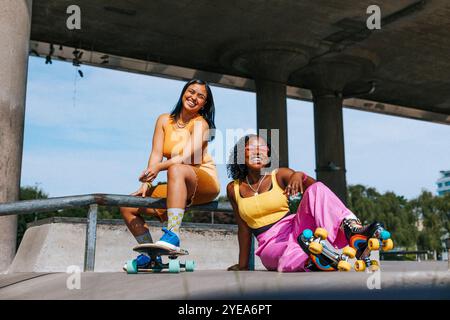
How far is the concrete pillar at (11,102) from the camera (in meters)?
8.29

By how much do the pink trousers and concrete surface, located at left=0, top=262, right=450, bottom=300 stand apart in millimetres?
686

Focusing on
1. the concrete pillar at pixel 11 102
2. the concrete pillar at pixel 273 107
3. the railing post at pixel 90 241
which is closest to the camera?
the railing post at pixel 90 241

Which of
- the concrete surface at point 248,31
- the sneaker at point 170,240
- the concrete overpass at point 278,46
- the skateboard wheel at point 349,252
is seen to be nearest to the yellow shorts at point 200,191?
the sneaker at point 170,240

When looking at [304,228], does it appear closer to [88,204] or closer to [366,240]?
[366,240]

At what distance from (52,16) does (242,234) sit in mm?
17155

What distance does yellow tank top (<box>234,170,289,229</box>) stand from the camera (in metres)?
4.46

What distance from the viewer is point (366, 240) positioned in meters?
3.68

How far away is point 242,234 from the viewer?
4.59 m

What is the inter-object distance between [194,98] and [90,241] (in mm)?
1586

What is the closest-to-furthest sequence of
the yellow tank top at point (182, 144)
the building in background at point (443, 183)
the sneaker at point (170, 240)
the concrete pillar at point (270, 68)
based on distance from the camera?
the sneaker at point (170, 240) → the yellow tank top at point (182, 144) → the concrete pillar at point (270, 68) → the building in background at point (443, 183)

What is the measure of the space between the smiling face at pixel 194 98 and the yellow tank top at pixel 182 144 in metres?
0.09

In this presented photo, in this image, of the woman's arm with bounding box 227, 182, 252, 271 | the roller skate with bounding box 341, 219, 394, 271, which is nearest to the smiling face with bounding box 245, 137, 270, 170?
the woman's arm with bounding box 227, 182, 252, 271

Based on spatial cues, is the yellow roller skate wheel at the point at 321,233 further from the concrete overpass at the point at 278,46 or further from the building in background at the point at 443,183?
the building in background at the point at 443,183
